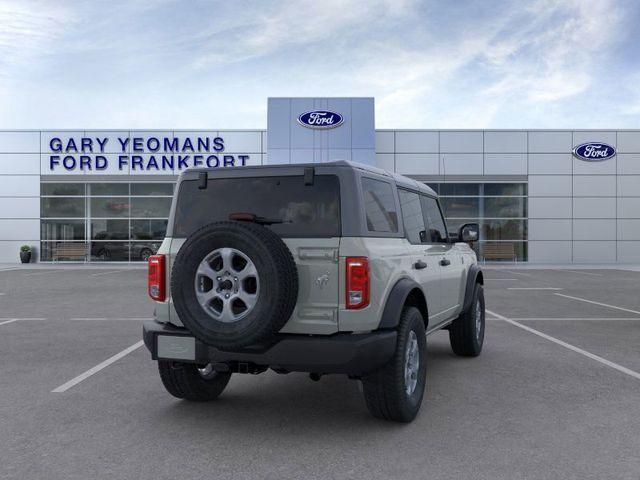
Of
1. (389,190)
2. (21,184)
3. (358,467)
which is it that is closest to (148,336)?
(358,467)

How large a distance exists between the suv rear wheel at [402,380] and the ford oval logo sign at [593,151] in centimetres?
2713

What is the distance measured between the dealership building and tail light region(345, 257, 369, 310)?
80.8 ft

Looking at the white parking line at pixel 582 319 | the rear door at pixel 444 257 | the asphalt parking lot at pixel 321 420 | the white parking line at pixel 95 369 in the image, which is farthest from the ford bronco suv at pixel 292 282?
the white parking line at pixel 582 319

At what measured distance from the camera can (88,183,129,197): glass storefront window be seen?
96.6 feet

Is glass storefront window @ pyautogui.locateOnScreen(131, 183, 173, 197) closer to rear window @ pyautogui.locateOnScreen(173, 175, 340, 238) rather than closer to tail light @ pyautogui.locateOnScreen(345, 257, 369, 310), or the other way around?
rear window @ pyautogui.locateOnScreen(173, 175, 340, 238)

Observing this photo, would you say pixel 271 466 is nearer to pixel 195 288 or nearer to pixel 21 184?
pixel 195 288

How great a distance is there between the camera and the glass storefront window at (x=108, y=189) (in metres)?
29.5

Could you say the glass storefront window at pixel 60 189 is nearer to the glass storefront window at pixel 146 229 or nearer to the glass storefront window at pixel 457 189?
the glass storefront window at pixel 146 229

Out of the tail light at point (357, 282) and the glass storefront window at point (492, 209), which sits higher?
the glass storefront window at point (492, 209)

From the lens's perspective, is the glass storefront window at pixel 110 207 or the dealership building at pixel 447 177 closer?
the dealership building at pixel 447 177

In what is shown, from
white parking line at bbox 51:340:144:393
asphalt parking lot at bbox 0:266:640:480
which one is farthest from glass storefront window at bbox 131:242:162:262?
white parking line at bbox 51:340:144:393

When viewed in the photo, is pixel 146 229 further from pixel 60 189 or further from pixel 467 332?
pixel 467 332

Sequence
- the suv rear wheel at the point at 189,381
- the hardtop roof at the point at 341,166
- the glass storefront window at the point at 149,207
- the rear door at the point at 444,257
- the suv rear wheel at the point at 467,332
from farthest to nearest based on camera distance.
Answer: the glass storefront window at the point at 149,207 < the suv rear wheel at the point at 467,332 < the rear door at the point at 444,257 < the suv rear wheel at the point at 189,381 < the hardtop roof at the point at 341,166

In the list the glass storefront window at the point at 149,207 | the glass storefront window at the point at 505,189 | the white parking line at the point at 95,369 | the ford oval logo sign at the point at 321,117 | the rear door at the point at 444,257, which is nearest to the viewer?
the white parking line at the point at 95,369
